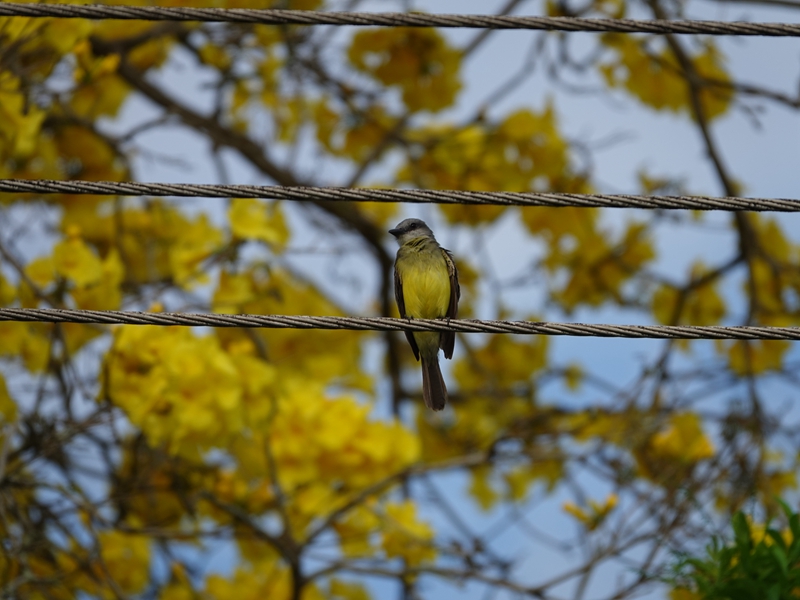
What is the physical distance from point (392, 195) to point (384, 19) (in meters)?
0.56

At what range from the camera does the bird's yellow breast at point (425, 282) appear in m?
5.09

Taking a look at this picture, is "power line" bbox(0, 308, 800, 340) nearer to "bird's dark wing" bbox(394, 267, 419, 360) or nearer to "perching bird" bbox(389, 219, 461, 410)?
"perching bird" bbox(389, 219, 461, 410)

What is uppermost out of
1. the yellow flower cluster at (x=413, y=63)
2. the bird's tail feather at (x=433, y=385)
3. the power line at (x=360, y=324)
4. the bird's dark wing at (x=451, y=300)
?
the yellow flower cluster at (x=413, y=63)

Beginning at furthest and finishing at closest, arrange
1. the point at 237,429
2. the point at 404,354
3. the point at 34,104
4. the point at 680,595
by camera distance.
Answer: the point at 404,354
the point at 34,104
the point at 237,429
the point at 680,595

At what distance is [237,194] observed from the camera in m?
2.94

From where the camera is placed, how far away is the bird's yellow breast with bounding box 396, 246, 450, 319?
509 centimetres

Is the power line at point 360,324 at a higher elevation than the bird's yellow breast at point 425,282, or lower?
lower

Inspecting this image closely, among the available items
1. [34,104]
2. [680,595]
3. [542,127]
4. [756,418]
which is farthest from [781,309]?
[34,104]

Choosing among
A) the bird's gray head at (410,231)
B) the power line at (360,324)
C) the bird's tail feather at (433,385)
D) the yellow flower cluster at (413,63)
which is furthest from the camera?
the yellow flower cluster at (413,63)

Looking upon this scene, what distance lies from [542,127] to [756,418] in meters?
2.32

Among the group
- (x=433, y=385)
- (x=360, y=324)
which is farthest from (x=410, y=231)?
(x=360, y=324)

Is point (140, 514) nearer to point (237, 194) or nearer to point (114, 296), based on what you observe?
point (114, 296)

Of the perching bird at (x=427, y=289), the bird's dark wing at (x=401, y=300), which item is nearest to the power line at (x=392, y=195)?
the perching bird at (x=427, y=289)

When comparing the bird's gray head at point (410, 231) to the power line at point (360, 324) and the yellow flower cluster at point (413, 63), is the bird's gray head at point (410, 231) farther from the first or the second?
the power line at point (360, 324)
